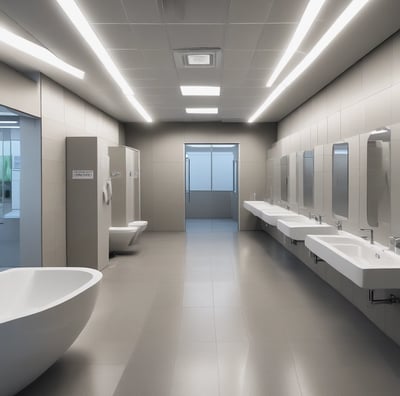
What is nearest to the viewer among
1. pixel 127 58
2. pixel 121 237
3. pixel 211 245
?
pixel 127 58

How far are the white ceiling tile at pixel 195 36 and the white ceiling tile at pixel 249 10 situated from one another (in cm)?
26

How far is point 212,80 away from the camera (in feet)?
17.1

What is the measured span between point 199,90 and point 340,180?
2.73 metres

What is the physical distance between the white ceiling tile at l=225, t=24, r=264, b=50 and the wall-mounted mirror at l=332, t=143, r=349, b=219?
1.58 meters

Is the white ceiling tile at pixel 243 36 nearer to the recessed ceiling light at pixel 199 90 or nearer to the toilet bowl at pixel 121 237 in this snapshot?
the recessed ceiling light at pixel 199 90

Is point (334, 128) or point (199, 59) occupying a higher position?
point (199, 59)

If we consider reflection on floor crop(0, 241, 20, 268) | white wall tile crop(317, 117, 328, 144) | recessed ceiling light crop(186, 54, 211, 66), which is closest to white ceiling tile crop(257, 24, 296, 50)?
recessed ceiling light crop(186, 54, 211, 66)

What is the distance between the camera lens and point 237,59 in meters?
4.28

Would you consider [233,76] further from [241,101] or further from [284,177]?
[284,177]

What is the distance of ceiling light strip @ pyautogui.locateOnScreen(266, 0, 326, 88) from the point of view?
9.55 feet

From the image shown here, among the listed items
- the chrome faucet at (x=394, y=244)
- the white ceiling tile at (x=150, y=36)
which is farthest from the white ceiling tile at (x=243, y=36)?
the chrome faucet at (x=394, y=244)

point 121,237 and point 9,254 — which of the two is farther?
point 121,237

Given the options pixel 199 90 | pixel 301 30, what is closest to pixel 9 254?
pixel 199 90

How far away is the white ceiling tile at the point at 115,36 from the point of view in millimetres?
3312
